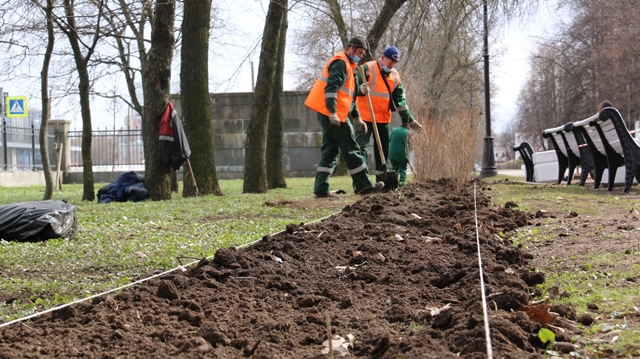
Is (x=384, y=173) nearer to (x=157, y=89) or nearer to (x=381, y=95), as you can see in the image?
(x=381, y=95)

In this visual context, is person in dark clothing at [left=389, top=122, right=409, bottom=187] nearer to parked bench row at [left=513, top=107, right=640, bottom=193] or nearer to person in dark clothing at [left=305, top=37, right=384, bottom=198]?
person in dark clothing at [left=305, top=37, right=384, bottom=198]

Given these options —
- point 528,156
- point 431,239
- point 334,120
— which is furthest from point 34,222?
point 528,156

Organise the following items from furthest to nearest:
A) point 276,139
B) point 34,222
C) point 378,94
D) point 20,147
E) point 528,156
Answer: point 20,147
point 276,139
point 528,156
point 378,94
point 34,222

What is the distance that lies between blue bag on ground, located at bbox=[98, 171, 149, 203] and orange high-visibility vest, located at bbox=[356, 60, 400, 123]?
411 centimetres

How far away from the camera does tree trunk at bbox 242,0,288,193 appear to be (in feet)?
49.1

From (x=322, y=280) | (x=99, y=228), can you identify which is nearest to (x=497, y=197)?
(x=99, y=228)

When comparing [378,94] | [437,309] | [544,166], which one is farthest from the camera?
[544,166]

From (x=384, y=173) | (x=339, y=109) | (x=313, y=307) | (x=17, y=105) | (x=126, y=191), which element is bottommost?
(x=313, y=307)

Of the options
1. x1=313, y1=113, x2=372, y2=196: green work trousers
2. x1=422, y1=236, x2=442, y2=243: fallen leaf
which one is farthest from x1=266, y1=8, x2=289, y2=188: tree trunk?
x1=422, y1=236, x2=442, y2=243: fallen leaf

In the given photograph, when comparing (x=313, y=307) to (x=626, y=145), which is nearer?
(x=313, y=307)

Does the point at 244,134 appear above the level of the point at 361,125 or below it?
above

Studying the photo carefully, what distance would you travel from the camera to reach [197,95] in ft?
45.6

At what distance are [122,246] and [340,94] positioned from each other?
5.38 meters

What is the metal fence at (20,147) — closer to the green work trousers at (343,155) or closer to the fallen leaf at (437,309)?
the green work trousers at (343,155)
